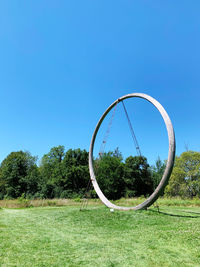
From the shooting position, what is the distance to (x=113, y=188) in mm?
32469

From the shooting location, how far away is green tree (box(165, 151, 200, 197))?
26.2 metres

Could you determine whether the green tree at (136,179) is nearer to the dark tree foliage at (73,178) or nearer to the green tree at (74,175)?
the dark tree foliage at (73,178)

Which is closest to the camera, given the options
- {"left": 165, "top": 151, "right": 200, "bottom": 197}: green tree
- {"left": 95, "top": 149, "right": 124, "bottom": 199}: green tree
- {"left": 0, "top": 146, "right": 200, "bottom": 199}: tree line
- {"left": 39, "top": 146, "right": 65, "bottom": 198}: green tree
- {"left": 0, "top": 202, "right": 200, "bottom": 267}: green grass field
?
{"left": 0, "top": 202, "right": 200, "bottom": 267}: green grass field

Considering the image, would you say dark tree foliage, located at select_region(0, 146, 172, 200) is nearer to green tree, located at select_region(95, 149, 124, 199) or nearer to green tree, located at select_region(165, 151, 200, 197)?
green tree, located at select_region(95, 149, 124, 199)

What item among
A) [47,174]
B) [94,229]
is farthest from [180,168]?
[47,174]

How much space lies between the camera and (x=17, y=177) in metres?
35.5

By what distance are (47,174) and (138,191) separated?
71.4 ft

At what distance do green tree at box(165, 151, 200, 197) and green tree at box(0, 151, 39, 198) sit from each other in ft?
82.4

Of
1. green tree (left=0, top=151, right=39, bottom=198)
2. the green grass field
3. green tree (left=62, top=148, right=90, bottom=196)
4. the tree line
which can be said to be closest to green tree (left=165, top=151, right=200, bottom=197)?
the tree line

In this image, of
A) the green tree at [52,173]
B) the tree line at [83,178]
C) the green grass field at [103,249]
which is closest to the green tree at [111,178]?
the tree line at [83,178]

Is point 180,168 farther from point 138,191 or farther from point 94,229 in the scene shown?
point 94,229

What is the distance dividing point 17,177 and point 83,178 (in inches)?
521

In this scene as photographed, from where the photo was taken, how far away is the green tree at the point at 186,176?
86.0 ft

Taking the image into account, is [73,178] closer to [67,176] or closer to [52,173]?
[67,176]
